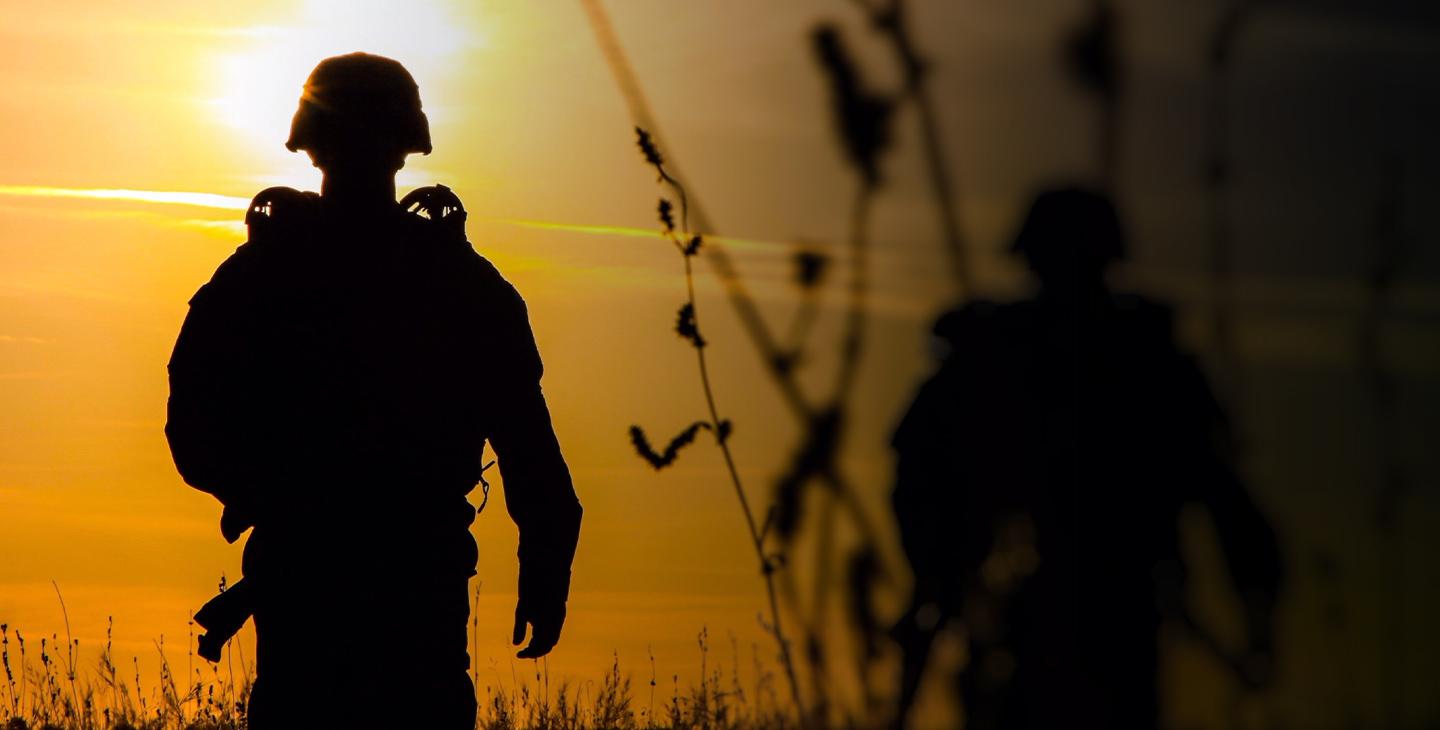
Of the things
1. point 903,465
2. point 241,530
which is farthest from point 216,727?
point 903,465

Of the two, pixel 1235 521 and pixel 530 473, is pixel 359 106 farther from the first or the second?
pixel 1235 521

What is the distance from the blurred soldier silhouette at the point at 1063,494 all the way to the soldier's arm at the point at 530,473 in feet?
3.34

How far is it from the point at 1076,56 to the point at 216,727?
26.5 feet

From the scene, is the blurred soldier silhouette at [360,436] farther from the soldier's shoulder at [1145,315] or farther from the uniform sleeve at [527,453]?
the soldier's shoulder at [1145,315]

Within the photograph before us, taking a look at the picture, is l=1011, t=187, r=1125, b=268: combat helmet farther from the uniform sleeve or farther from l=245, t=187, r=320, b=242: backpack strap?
l=245, t=187, r=320, b=242: backpack strap

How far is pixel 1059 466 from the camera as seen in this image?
2029 millimetres

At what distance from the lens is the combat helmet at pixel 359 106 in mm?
4840

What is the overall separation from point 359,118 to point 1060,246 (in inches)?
71.5

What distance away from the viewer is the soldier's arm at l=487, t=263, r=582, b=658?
4.79m

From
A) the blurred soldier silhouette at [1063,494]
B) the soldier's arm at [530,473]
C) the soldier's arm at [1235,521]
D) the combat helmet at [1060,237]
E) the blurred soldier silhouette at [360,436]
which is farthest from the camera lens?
the soldier's arm at [530,473]

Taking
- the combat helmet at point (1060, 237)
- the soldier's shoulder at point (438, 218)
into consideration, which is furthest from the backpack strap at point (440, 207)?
the combat helmet at point (1060, 237)

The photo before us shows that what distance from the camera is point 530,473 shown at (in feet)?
15.8

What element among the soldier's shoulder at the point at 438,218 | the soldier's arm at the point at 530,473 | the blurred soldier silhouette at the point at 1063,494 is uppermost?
the soldier's shoulder at the point at 438,218

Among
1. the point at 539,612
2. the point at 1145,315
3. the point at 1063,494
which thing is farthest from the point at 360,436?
the point at 1063,494
